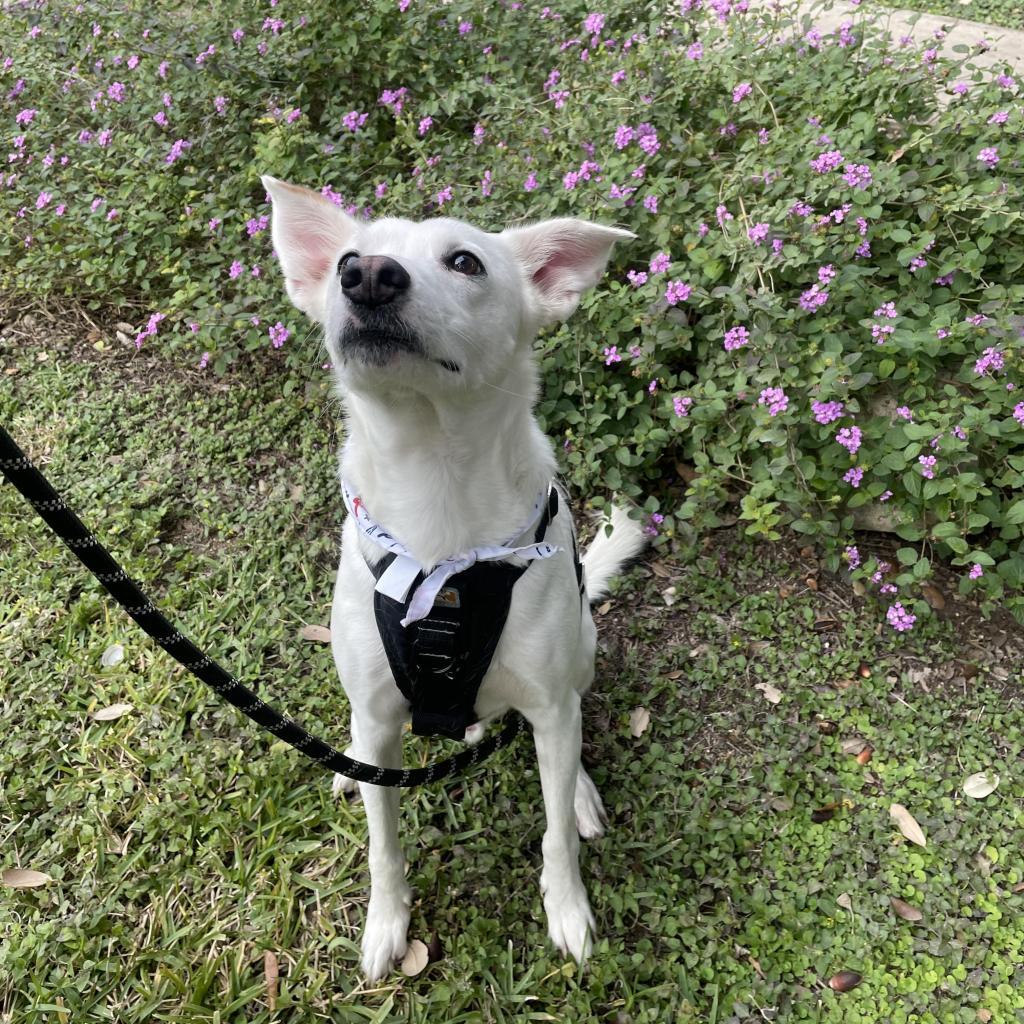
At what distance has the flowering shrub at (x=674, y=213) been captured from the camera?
268 cm

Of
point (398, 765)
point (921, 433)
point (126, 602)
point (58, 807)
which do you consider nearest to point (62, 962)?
point (58, 807)

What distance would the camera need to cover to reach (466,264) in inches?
73.8

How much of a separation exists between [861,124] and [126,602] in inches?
123

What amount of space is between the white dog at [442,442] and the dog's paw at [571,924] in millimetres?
223

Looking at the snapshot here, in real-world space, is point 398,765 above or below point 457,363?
below

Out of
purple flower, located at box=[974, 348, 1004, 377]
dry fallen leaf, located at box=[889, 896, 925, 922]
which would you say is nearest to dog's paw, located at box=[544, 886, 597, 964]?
dry fallen leaf, located at box=[889, 896, 925, 922]

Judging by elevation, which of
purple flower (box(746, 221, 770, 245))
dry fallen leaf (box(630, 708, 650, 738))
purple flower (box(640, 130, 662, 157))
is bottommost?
dry fallen leaf (box(630, 708, 650, 738))

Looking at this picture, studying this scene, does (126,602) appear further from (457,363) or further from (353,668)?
(457,363)

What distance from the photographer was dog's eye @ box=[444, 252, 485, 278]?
1.87 metres

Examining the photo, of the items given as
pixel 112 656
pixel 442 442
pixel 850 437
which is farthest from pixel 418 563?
pixel 112 656

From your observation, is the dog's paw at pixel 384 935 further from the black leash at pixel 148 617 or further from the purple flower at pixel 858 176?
the purple flower at pixel 858 176

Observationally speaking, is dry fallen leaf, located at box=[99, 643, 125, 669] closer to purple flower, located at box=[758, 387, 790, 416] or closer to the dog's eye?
the dog's eye

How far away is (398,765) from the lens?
7.45ft

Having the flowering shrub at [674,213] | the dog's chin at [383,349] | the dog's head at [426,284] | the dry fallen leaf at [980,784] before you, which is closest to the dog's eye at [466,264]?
the dog's head at [426,284]
